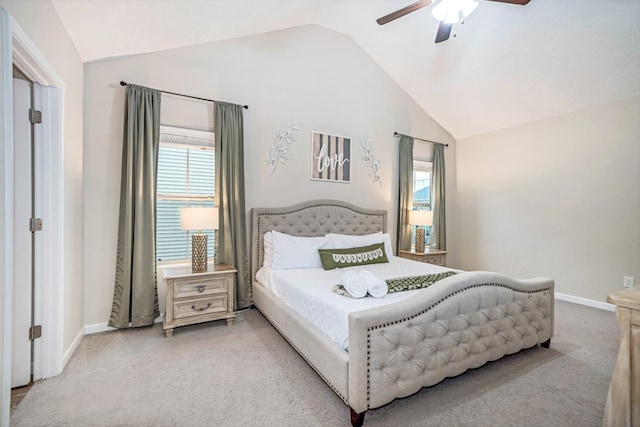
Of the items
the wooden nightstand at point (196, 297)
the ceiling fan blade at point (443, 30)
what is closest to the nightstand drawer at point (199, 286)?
the wooden nightstand at point (196, 297)

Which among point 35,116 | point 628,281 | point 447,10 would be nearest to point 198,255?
point 35,116

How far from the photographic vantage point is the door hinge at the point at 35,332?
6.63 feet

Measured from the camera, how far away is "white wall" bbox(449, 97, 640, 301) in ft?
11.5

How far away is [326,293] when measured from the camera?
2.21 m

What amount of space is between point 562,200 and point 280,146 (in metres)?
4.06

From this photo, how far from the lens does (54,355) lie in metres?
2.08

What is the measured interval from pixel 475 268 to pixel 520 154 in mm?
2088

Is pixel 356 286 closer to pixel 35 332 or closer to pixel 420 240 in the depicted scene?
pixel 35 332

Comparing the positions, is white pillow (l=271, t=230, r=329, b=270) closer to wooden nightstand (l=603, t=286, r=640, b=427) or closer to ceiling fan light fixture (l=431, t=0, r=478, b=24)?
wooden nightstand (l=603, t=286, r=640, b=427)

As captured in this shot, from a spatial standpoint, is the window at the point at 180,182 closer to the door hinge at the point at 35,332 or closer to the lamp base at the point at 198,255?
the lamp base at the point at 198,255

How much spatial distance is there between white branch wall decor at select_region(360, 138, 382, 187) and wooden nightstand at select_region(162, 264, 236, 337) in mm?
2645

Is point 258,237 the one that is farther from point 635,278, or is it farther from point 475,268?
point 635,278

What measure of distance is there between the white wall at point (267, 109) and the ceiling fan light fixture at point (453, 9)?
1786 millimetres

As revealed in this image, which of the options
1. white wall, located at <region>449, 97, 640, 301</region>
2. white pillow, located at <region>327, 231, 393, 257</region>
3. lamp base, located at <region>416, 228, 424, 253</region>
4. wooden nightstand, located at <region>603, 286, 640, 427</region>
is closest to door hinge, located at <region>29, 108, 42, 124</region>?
white pillow, located at <region>327, 231, 393, 257</region>
